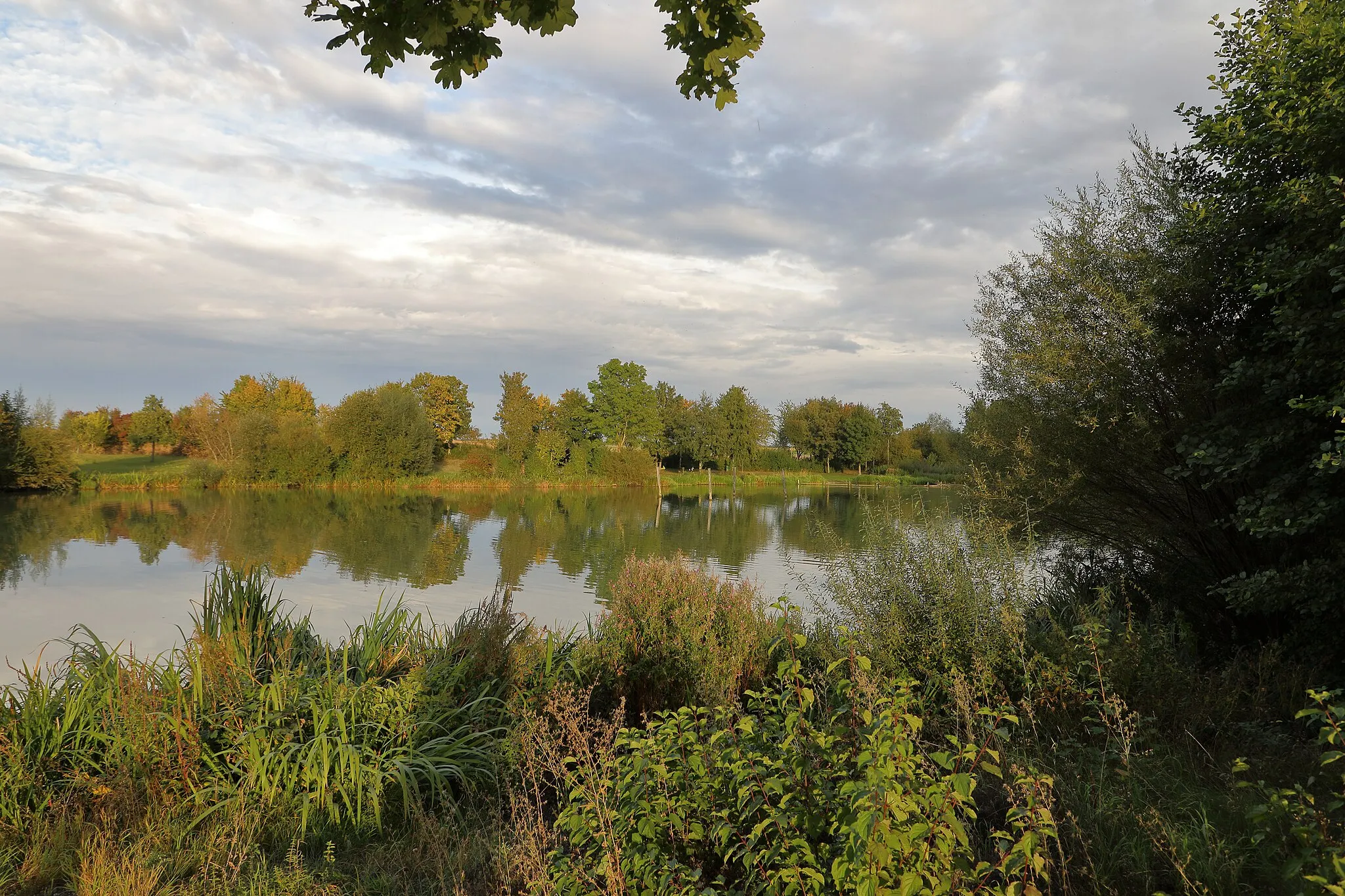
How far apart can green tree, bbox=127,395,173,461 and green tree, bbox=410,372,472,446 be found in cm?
1926

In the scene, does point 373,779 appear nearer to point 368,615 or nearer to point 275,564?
point 368,615

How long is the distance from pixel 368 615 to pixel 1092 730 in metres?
11.2

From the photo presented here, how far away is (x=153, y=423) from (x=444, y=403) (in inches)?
883

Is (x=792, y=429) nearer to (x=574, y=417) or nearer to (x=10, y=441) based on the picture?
(x=574, y=417)

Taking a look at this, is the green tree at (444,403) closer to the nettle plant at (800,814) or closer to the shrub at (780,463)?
the shrub at (780,463)

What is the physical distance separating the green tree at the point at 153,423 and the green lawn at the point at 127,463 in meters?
1.37

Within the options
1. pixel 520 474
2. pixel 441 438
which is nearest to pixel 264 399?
pixel 441 438

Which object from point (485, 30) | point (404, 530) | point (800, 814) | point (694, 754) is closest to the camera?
point (800, 814)

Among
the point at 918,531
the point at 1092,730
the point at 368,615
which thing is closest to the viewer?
the point at 1092,730

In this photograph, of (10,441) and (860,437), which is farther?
(860,437)

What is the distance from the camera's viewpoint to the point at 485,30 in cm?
383

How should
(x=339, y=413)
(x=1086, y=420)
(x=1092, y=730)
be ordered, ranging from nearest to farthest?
(x=1092, y=730)
(x=1086, y=420)
(x=339, y=413)

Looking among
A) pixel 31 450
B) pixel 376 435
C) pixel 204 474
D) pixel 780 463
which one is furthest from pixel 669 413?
pixel 31 450

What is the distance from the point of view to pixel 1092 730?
400cm
